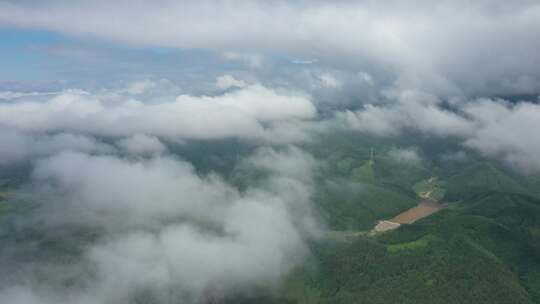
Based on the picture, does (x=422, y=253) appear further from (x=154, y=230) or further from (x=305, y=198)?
(x=154, y=230)

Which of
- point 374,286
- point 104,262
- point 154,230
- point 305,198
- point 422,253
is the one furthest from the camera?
point 305,198

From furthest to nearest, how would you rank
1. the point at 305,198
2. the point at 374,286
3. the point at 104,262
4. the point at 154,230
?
the point at 305,198, the point at 154,230, the point at 104,262, the point at 374,286

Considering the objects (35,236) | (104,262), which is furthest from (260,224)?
(35,236)

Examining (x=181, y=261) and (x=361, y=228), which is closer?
(x=181, y=261)

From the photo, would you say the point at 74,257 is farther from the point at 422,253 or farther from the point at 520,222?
the point at 520,222

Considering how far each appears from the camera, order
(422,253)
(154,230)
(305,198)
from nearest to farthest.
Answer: (422,253) < (154,230) < (305,198)

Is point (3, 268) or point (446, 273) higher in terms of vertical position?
point (446, 273)

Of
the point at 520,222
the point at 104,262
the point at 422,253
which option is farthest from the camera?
the point at 520,222

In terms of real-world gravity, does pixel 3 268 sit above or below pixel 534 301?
below

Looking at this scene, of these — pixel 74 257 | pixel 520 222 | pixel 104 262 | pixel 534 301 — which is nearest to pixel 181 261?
pixel 104 262
